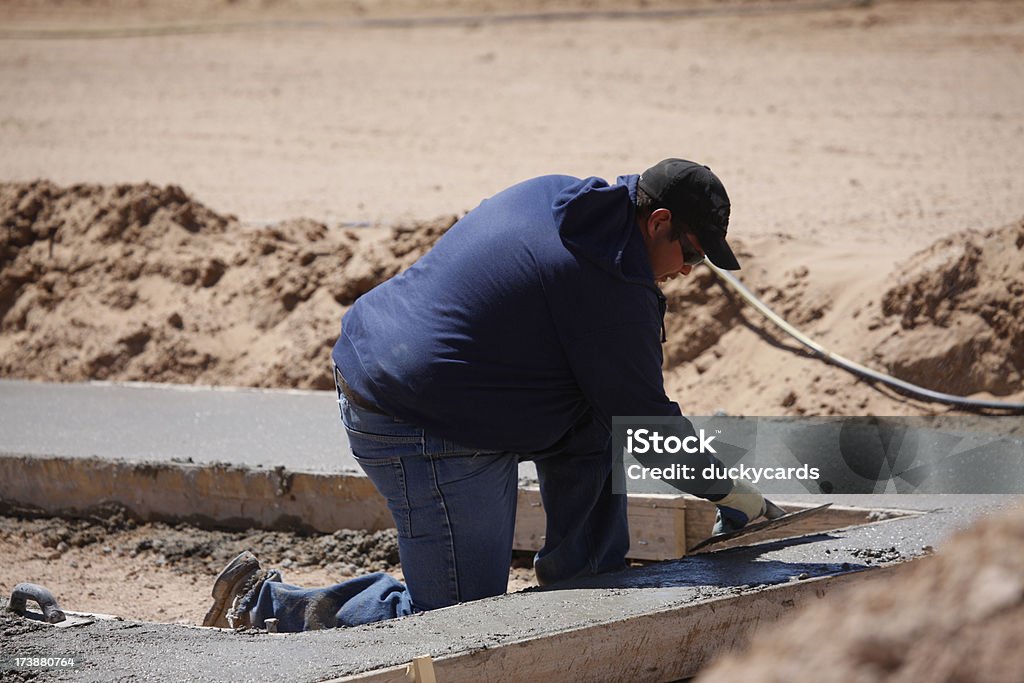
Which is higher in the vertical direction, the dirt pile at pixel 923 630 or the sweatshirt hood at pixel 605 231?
the sweatshirt hood at pixel 605 231

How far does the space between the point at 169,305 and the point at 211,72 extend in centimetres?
975

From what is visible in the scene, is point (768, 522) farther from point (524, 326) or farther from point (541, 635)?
point (524, 326)

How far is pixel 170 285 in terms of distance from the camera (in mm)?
7758

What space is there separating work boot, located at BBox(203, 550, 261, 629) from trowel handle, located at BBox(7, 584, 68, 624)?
535mm

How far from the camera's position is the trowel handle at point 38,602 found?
3600 millimetres

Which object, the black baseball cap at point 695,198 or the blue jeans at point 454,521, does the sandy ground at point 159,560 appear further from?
the black baseball cap at point 695,198

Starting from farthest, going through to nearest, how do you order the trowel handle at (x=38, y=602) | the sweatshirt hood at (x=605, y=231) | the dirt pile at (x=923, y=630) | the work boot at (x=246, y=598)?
the work boot at (x=246, y=598), the trowel handle at (x=38, y=602), the sweatshirt hood at (x=605, y=231), the dirt pile at (x=923, y=630)

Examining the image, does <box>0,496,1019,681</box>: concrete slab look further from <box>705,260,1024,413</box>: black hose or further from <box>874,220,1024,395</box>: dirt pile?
<box>874,220,1024,395</box>: dirt pile

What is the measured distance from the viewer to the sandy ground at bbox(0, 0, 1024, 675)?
6.00m

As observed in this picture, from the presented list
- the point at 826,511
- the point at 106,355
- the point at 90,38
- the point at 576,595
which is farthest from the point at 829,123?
the point at 90,38

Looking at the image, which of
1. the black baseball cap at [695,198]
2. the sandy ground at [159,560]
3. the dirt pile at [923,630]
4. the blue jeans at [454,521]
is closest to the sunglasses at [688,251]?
the black baseball cap at [695,198]

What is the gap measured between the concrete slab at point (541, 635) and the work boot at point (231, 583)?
0.45 meters

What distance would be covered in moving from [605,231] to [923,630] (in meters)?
1.89

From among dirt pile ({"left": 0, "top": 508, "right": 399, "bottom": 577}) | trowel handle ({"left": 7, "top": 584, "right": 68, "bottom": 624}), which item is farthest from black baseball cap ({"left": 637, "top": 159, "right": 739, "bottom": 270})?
dirt pile ({"left": 0, "top": 508, "right": 399, "bottom": 577})
